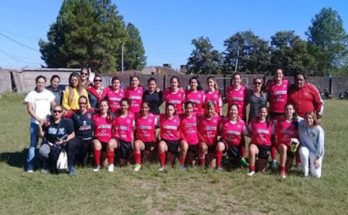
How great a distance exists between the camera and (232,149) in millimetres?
8984

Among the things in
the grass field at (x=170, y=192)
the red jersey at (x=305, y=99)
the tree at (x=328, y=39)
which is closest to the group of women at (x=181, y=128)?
the red jersey at (x=305, y=99)

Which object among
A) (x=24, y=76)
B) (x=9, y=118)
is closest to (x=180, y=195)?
(x=9, y=118)

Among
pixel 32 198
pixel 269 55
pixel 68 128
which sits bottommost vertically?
pixel 32 198

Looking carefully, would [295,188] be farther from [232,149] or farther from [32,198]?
[32,198]

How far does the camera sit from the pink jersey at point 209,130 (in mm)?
9016

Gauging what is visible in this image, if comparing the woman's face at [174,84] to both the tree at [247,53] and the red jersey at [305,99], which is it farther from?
the tree at [247,53]

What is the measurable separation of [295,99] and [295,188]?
188 centimetres

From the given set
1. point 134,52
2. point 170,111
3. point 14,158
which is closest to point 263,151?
point 170,111

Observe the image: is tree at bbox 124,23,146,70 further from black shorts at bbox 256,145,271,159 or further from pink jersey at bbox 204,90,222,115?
black shorts at bbox 256,145,271,159

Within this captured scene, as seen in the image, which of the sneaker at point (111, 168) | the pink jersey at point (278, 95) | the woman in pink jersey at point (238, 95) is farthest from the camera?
the woman in pink jersey at point (238, 95)

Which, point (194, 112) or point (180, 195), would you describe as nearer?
point (180, 195)

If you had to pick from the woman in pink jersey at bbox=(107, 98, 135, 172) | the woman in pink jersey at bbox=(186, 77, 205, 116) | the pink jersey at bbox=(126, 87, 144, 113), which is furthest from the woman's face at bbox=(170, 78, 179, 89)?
the woman in pink jersey at bbox=(107, 98, 135, 172)

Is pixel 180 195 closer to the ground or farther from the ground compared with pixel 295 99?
closer to the ground

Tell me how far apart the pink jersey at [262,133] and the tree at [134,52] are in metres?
66.1
